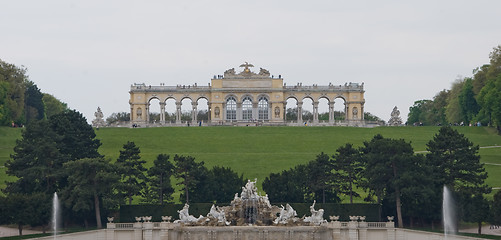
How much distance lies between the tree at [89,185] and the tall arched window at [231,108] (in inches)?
1952

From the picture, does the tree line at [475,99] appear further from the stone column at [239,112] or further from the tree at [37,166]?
the tree at [37,166]

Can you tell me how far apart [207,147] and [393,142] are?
2632cm

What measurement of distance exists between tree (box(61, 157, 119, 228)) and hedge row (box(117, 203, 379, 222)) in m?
1.72

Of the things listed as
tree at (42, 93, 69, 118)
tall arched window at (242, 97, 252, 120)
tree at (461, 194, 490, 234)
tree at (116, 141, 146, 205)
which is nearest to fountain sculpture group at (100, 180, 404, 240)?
tree at (116, 141, 146, 205)

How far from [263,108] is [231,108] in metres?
3.72

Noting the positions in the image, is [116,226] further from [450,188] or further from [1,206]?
[450,188]

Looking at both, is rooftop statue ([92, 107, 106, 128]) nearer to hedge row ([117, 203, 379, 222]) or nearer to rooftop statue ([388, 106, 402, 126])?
rooftop statue ([388, 106, 402, 126])

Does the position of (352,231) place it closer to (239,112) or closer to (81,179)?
(81,179)

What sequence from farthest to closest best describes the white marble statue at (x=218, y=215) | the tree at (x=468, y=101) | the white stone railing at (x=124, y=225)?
the tree at (x=468, y=101) → the white stone railing at (x=124, y=225) → the white marble statue at (x=218, y=215)

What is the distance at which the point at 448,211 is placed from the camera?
62.5m

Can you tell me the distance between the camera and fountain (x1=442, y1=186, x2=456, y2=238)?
61769mm

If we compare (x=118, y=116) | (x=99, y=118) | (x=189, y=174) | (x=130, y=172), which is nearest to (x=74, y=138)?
(x=130, y=172)

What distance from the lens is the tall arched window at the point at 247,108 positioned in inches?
4513

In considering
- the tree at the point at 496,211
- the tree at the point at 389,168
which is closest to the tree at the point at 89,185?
the tree at the point at 389,168
